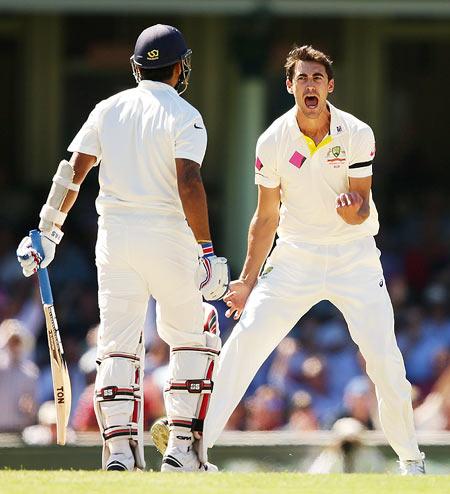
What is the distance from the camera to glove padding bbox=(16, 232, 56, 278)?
22.7ft

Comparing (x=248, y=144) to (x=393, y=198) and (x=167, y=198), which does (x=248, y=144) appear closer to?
(x=393, y=198)

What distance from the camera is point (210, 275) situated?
6.73m

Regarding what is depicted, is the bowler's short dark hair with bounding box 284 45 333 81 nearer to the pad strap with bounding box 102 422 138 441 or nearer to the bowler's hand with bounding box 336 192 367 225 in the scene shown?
the bowler's hand with bounding box 336 192 367 225

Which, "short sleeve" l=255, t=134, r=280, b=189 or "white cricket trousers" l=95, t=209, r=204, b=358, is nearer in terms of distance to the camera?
"white cricket trousers" l=95, t=209, r=204, b=358

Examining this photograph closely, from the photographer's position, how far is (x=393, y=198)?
15945mm

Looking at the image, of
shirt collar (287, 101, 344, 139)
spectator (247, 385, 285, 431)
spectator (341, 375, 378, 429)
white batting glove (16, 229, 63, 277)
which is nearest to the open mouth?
shirt collar (287, 101, 344, 139)

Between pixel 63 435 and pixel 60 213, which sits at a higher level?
pixel 60 213

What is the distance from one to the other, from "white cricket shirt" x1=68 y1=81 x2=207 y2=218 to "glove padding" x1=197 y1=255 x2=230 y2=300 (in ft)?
1.01

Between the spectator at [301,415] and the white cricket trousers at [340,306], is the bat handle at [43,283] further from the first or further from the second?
the spectator at [301,415]

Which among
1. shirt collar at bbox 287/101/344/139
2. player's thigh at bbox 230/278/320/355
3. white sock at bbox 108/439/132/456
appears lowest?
white sock at bbox 108/439/132/456

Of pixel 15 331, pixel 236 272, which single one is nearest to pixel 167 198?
pixel 15 331

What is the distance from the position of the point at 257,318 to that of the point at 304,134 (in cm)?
83

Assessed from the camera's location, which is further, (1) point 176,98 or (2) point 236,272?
(2) point 236,272

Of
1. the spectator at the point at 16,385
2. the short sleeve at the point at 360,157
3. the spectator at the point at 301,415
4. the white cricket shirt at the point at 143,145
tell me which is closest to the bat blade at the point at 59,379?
the white cricket shirt at the point at 143,145
